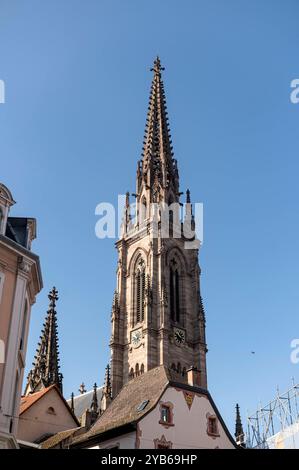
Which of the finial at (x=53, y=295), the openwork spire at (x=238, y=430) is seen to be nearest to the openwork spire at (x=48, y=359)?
the finial at (x=53, y=295)

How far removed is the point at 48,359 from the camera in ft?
204

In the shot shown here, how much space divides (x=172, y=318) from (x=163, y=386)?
40.5 m

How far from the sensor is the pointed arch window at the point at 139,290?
228ft

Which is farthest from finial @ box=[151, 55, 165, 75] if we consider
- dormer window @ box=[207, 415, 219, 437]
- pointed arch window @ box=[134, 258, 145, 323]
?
dormer window @ box=[207, 415, 219, 437]

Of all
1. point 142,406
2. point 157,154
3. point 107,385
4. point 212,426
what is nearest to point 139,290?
point 107,385

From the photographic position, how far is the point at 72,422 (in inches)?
1593

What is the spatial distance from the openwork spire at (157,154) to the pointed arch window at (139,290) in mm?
9811

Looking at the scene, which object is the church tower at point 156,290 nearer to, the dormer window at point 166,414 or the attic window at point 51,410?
the attic window at point 51,410

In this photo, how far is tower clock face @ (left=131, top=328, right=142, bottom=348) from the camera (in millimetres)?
66562

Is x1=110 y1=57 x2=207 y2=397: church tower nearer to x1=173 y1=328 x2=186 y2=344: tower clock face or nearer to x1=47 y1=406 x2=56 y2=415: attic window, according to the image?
x1=173 y1=328 x2=186 y2=344: tower clock face

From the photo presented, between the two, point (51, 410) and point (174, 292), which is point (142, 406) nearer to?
point (51, 410)

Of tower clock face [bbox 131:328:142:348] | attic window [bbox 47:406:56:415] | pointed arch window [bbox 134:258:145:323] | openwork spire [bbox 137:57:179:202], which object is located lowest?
attic window [bbox 47:406:56:415]

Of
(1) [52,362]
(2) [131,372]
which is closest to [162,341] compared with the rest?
(2) [131,372]
